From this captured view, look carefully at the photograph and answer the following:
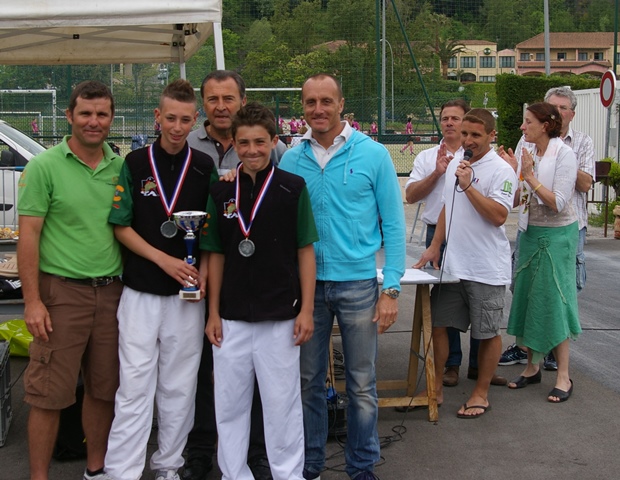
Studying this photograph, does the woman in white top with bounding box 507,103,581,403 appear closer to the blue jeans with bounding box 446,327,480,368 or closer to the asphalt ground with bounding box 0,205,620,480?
the asphalt ground with bounding box 0,205,620,480

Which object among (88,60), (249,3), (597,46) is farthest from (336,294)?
(597,46)

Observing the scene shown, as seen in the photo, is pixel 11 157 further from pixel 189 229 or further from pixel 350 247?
pixel 350 247

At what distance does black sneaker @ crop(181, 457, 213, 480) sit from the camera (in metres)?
4.32

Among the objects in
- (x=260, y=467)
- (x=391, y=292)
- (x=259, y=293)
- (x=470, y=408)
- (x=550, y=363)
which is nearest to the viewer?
(x=259, y=293)

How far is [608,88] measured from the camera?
14.4m

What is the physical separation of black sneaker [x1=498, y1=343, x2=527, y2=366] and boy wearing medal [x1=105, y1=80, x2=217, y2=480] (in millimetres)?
3277

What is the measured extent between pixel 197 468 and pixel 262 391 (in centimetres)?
72

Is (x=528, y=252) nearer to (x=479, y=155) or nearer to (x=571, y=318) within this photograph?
(x=571, y=318)

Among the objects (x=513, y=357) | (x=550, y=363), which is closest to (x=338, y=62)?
(x=513, y=357)

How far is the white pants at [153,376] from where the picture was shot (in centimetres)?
399

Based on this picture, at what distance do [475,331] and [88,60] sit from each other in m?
5.17

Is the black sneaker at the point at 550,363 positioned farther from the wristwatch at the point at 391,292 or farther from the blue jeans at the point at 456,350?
the wristwatch at the point at 391,292

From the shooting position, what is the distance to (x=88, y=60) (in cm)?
848

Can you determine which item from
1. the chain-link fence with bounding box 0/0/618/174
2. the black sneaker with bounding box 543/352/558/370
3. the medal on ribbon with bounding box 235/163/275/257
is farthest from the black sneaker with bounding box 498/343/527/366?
the chain-link fence with bounding box 0/0/618/174
